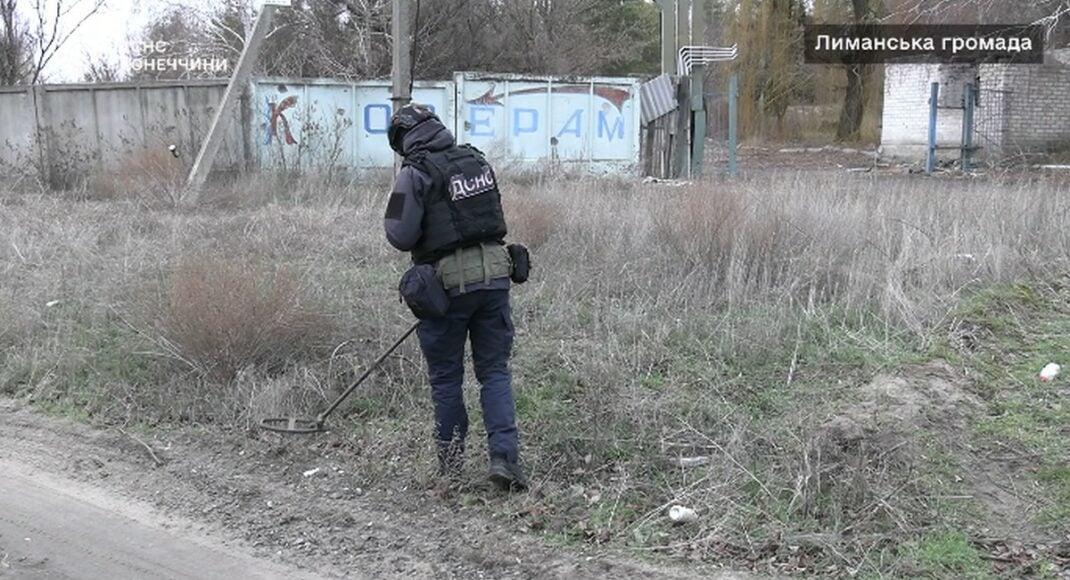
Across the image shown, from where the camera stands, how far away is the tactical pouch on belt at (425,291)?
4098mm

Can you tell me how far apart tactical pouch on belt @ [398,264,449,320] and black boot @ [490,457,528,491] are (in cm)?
73

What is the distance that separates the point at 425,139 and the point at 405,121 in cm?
13

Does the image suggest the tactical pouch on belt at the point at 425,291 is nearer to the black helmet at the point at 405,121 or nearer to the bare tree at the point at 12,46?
the black helmet at the point at 405,121

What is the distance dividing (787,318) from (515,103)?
12.2 m

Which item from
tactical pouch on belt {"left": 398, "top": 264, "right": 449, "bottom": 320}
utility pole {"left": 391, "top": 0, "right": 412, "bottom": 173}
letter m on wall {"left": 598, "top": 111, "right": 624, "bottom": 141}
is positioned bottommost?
tactical pouch on belt {"left": 398, "top": 264, "right": 449, "bottom": 320}

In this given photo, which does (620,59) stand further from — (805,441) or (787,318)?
(805,441)

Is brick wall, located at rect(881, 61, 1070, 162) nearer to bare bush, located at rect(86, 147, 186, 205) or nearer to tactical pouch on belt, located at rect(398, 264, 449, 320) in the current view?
bare bush, located at rect(86, 147, 186, 205)

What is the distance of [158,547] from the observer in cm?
393

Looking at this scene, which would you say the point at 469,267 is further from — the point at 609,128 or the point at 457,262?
the point at 609,128

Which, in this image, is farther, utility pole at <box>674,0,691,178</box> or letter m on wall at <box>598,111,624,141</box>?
letter m on wall at <box>598,111,624,141</box>

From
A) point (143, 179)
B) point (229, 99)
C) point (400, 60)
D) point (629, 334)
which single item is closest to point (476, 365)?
point (629, 334)

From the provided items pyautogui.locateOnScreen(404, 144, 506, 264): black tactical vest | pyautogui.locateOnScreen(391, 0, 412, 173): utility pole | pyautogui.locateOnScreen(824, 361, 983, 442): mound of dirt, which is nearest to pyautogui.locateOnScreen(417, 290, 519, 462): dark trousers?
pyautogui.locateOnScreen(404, 144, 506, 264): black tactical vest

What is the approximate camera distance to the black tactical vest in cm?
416

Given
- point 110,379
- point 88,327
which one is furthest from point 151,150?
point 110,379
